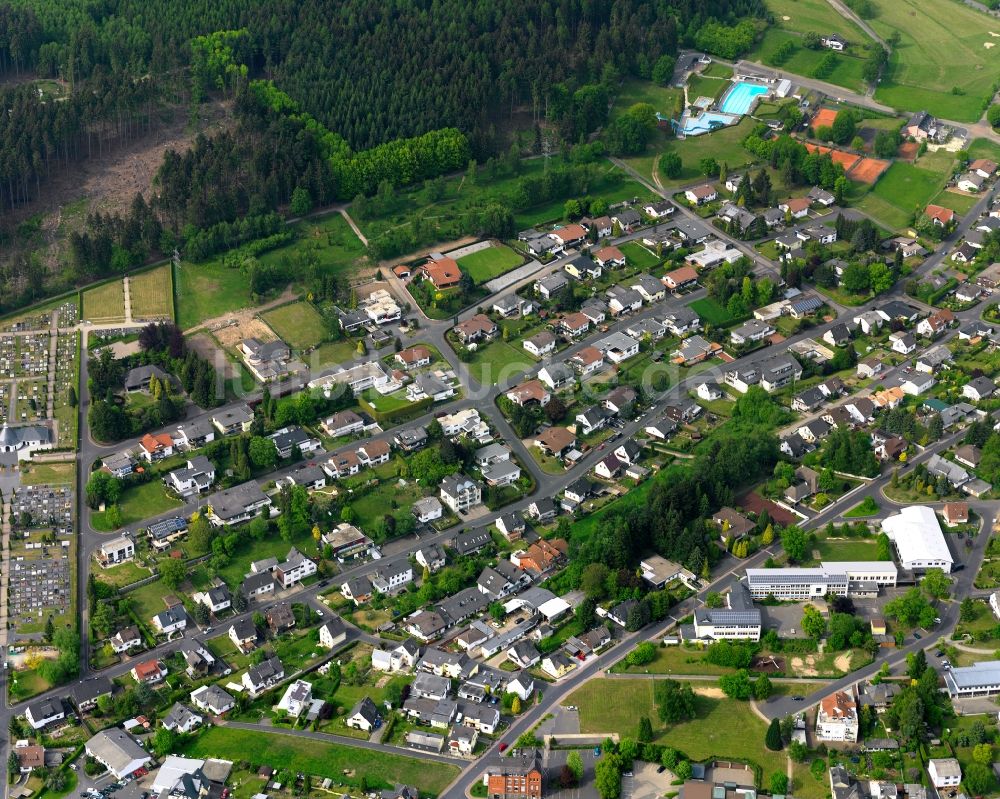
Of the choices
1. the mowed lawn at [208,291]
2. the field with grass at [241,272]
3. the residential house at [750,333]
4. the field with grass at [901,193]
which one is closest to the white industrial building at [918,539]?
the residential house at [750,333]

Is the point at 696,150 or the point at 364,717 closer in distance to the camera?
the point at 364,717

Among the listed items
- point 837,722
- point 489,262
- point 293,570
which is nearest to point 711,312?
point 489,262

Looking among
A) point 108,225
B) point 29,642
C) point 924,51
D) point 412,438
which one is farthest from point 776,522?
point 924,51

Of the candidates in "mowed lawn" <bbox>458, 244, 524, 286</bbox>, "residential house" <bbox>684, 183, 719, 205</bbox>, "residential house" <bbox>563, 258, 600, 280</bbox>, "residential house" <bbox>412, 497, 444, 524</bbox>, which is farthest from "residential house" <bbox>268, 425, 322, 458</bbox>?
"residential house" <bbox>684, 183, 719, 205</bbox>

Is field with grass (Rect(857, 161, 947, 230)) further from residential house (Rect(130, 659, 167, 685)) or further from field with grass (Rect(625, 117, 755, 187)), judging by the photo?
residential house (Rect(130, 659, 167, 685))

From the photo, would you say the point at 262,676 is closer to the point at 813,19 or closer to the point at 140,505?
the point at 140,505
